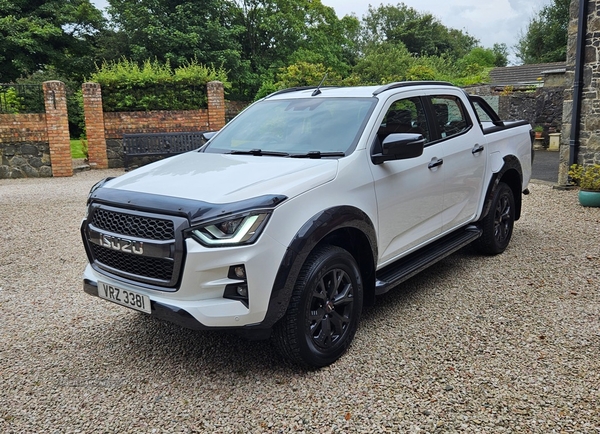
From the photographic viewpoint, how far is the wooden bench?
14031 mm

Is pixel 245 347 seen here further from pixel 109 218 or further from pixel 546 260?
pixel 546 260

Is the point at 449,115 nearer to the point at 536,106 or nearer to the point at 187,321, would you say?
Answer: the point at 187,321

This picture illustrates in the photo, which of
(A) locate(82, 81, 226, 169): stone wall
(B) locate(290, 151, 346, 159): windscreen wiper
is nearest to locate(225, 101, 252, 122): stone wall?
(A) locate(82, 81, 226, 169): stone wall

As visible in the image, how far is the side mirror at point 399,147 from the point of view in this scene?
3.79 metres

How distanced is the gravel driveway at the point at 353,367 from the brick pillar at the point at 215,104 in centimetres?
1056

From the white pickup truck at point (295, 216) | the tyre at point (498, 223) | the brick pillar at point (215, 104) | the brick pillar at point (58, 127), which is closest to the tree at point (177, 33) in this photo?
the brick pillar at point (215, 104)

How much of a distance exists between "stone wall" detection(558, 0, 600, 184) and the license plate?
32.0 ft

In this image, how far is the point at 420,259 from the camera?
4430mm

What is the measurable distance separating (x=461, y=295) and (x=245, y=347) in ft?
6.96

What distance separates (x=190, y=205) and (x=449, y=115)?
305 centimetres

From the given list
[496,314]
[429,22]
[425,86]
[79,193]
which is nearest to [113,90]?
[79,193]

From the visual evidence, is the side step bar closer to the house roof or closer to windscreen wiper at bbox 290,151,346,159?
windscreen wiper at bbox 290,151,346,159

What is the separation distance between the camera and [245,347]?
12.5 ft

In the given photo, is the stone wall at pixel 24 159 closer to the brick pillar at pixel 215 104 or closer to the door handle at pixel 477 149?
the brick pillar at pixel 215 104
